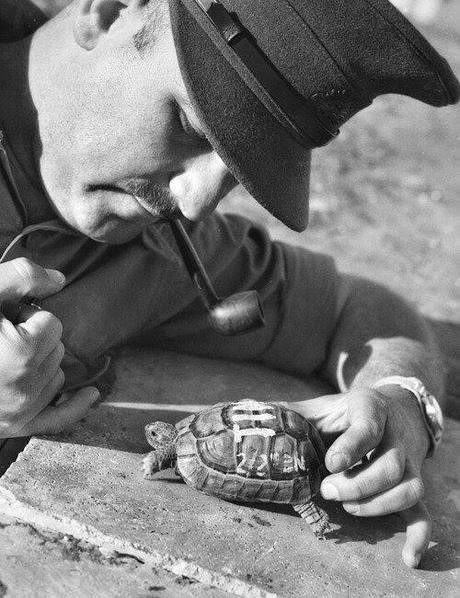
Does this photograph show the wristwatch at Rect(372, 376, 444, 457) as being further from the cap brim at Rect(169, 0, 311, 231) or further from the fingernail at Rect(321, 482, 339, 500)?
the cap brim at Rect(169, 0, 311, 231)

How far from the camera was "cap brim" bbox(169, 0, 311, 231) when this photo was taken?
184 centimetres

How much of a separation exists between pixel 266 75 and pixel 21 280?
741 mm

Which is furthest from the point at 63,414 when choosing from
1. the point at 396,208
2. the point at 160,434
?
the point at 396,208

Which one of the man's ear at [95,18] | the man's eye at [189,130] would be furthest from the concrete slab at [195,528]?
the man's ear at [95,18]

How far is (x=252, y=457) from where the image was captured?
2154 millimetres

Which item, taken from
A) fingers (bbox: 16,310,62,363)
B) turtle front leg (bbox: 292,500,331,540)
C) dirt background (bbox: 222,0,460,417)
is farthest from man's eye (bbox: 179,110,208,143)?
dirt background (bbox: 222,0,460,417)

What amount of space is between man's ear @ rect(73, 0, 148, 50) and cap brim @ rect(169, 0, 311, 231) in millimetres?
321

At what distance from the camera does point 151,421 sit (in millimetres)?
2518

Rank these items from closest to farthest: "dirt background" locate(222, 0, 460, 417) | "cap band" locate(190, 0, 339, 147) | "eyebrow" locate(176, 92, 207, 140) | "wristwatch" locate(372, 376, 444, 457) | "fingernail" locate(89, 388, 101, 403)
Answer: "cap band" locate(190, 0, 339, 147)
"eyebrow" locate(176, 92, 207, 140)
"fingernail" locate(89, 388, 101, 403)
"wristwatch" locate(372, 376, 444, 457)
"dirt background" locate(222, 0, 460, 417)

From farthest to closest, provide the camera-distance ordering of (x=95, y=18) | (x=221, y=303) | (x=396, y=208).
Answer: (x=396, y=208)
(x=221, y=303)
(x=95, y=18)

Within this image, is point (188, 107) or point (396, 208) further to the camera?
point (396, 208)

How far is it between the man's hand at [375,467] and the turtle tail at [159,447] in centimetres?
40

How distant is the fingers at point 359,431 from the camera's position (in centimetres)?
206

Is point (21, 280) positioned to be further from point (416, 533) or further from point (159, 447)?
point (416, 533)
